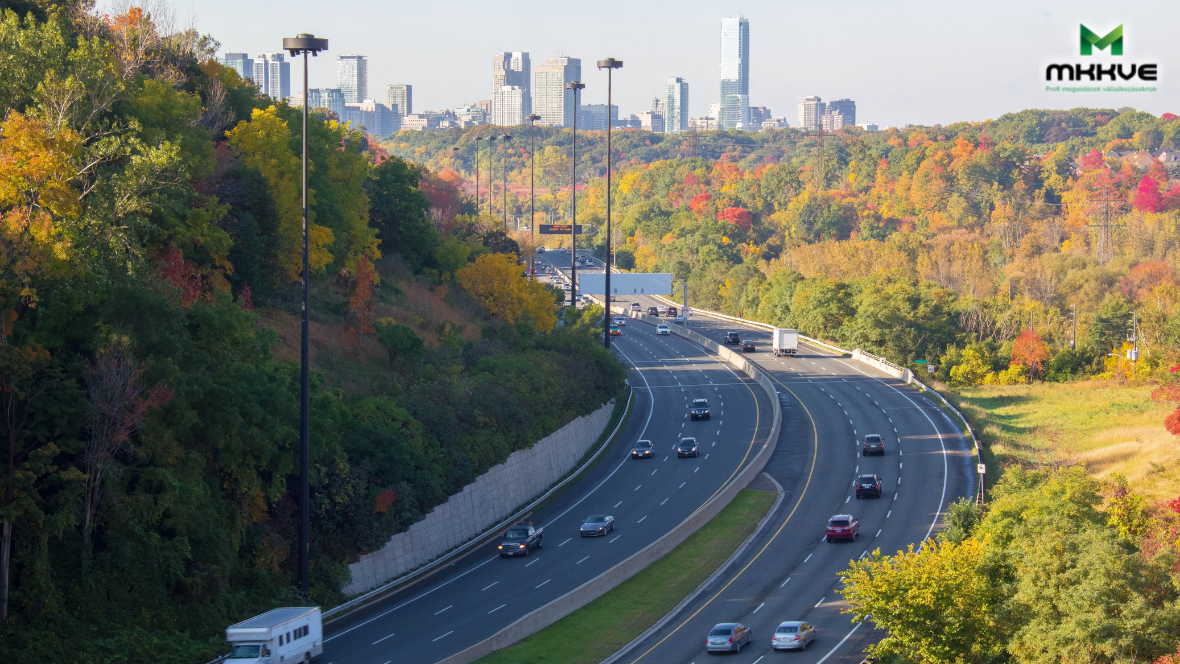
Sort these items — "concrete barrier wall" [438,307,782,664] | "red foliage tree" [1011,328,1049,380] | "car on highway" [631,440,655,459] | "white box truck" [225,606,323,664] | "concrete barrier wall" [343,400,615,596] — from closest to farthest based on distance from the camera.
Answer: "white box truck" [225,606,323,664], "concrete barrier wall" [438,307,782,664], "concrete barrier wall" [343,400,615,596], "car on highway" [631,440,655,459], "red foliage tree" [1011,328,1049,380]

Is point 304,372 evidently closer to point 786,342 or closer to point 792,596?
point 792,596

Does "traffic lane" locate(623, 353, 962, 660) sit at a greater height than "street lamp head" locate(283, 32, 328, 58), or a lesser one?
lesser

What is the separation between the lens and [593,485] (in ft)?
186

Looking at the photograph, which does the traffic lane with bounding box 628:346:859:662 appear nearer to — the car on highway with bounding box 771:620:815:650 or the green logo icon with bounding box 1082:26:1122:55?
the car on highway with bounding box 771:620:815:650

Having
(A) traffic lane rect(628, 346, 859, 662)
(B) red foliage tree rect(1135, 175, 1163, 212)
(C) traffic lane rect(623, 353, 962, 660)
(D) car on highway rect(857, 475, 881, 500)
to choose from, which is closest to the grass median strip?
(A) traffic lane rect(628, 346, 859, 662)

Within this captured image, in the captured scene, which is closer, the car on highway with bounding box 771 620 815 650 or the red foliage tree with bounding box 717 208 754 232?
the car on highway with bounding box 771 620 815 650

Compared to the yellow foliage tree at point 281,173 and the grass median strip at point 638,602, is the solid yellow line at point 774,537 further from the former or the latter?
the yellow foliage tree at point 281,173

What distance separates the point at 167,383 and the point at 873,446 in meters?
39.9

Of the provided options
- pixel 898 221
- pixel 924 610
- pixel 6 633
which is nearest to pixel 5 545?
pixel 6 633

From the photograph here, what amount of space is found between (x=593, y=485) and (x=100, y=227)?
30378 mm

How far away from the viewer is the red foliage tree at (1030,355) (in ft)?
339

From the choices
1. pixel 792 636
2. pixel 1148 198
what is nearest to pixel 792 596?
pixel 792 636

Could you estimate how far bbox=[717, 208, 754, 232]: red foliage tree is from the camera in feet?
614

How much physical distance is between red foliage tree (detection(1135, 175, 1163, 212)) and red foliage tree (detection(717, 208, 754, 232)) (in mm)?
62411
